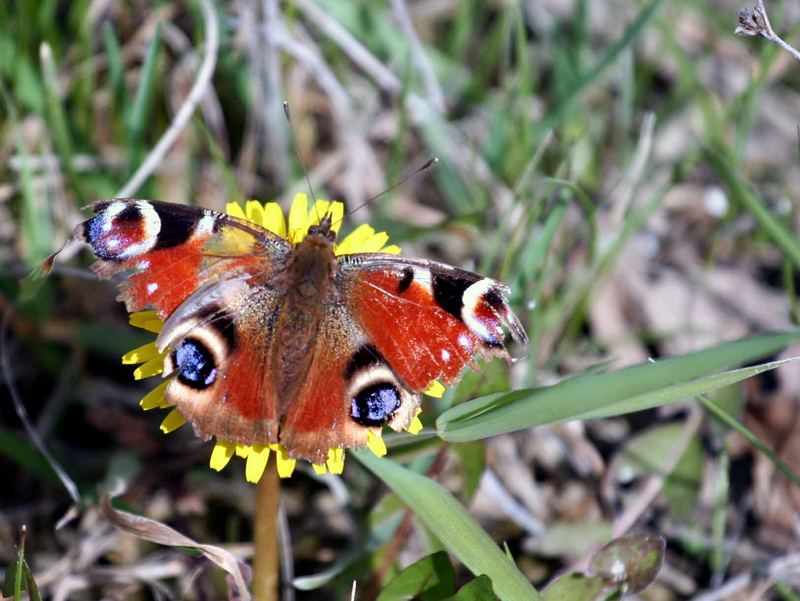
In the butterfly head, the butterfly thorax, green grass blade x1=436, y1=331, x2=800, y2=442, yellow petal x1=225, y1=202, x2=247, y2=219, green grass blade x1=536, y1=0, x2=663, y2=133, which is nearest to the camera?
green grass blade x1=436, y1=331, x2=800, y2=442

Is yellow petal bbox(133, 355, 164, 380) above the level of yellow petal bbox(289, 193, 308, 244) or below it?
below

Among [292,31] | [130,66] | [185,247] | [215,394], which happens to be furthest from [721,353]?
[130,66]

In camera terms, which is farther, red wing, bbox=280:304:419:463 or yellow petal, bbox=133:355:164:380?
yellow petal, bbox=133:355:164:380

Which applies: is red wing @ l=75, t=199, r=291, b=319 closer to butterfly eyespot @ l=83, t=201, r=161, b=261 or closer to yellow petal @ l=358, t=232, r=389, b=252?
butterfly eyespot @ l=83, t=201, r=161, b=261

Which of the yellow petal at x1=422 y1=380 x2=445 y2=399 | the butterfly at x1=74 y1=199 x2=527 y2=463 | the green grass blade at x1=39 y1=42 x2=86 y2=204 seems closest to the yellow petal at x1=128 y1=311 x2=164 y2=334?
the butterfly at x1=74 y1=199 x2=527 y2=463

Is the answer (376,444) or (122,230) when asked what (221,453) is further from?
(122,230)

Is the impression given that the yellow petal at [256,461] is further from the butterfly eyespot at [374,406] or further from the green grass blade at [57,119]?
the green grass blade at [57,119]

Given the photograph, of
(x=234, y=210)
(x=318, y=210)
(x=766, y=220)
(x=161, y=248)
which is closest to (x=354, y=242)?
(x=318, y=210)

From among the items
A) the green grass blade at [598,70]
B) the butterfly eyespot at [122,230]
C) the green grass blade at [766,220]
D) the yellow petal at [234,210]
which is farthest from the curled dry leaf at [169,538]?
the green grass blade at [598,70]
